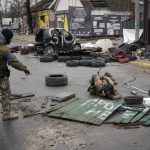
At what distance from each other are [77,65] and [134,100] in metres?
10.5

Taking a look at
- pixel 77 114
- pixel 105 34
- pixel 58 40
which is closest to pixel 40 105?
pixel 77 114

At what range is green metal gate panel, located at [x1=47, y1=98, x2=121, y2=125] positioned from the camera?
29.5ft

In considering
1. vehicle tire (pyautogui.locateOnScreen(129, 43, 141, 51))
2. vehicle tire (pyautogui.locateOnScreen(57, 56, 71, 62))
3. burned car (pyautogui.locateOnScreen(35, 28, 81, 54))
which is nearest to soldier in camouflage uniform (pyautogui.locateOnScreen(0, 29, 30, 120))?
vehicle tire (pyautogui.locateOnScreen(57, 56, 71, 62))

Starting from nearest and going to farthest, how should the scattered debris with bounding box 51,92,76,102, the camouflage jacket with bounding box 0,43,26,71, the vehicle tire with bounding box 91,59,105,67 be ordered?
the camouflage jacket with bounding box 0,43,26,71
the scattered debris with bounding box 51,92,76,102
the vehicle tire with bounding box 91,59,105,67

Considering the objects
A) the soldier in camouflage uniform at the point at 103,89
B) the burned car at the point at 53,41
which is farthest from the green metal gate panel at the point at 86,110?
the burned car at the point at 53,41

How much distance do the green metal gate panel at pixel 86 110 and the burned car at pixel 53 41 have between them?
16218 mm

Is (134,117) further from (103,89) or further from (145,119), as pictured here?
(103,89)

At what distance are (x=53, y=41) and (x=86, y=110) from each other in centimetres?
1756

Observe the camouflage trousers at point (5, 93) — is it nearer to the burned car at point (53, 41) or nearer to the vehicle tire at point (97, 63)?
the vehicle tire at point (97, 63)

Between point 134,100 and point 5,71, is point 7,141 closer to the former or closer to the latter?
point 5,71

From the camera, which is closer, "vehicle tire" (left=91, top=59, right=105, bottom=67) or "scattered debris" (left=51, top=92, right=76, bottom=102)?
"scattered debris" (left=51, top=92, right=76, bottom=102)

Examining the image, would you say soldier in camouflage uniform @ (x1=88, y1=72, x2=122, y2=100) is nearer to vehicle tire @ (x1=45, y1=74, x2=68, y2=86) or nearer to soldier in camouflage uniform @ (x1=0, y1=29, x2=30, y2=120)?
vehicle tire @ (x1=45, y1=74, x2=68, y2=86)

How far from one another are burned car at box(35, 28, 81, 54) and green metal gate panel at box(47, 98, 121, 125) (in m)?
16.2

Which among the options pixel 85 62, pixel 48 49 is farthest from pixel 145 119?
pixel 48 49
